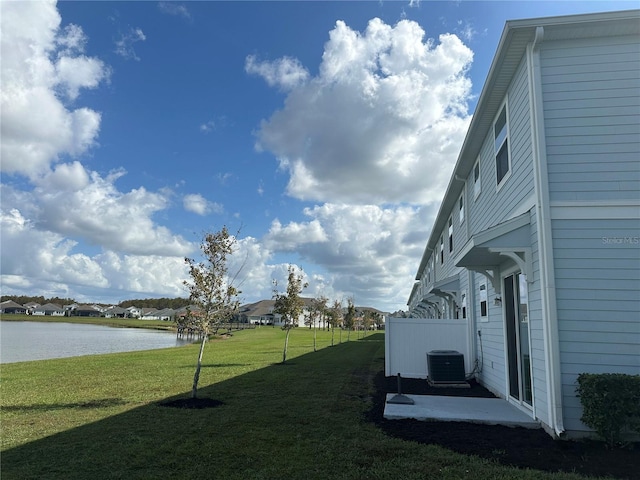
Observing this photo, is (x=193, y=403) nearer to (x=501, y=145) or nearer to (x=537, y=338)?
(x=537, y=338)

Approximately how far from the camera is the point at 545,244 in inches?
222

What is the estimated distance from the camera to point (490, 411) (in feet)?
22.9

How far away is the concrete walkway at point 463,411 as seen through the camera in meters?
6.34

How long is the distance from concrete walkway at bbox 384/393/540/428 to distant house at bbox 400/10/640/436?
242 mm

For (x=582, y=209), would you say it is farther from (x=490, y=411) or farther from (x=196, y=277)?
(x=196, y=277)

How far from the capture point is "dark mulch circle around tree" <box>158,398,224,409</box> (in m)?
7.69

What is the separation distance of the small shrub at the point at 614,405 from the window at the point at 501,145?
12.8 feet

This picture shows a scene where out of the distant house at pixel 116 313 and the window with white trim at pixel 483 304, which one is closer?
the window with white trim at pixel 483 304

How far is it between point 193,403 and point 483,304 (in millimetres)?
6593

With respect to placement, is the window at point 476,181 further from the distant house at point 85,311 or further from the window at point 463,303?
the distant house at point 85,311

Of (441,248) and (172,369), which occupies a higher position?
(441,248)

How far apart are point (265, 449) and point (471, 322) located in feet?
24.8

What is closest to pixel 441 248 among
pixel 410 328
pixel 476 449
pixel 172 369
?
pixel 410 328

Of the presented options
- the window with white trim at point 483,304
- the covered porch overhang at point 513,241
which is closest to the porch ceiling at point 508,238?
the covered porch overhang at point 513,241
